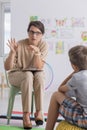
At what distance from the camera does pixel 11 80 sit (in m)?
2.38

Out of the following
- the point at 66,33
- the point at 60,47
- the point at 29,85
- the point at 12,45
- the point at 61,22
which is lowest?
the point at 29,85

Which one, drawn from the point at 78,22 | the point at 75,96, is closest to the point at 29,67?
the point at 75,96

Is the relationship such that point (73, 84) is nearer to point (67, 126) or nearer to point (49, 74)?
point (67, 126)

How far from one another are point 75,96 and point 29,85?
61cm

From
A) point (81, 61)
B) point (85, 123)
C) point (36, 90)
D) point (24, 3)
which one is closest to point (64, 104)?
point (85, 123)

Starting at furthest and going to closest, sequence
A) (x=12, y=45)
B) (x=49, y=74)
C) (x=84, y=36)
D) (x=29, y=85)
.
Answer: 1. (x=49, y=74)
2. (x=84, y=36)
3. (x=12, y=45)
4. (x=29, y=85)

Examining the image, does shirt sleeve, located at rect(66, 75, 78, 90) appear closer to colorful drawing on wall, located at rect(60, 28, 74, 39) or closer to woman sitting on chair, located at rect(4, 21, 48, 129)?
woman sitting on chair, located at rect(4, 21, 48, 129)

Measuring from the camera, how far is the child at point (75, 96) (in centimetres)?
161

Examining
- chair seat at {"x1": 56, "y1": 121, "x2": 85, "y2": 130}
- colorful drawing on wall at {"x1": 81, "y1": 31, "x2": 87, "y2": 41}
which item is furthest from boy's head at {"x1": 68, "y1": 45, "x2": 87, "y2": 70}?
colorful drawing on wall at {"x1": 81, "y1": 31, "x2": 87, "y2": 41}

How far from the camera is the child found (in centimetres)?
161

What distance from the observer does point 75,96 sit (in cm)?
168

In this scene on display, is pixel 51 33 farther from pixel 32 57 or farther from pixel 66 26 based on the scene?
pixel 32 57

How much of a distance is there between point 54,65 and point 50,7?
97cm

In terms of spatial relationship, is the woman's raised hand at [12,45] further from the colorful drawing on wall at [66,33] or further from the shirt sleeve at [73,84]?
the colorful drawing on wall at [66,33]
